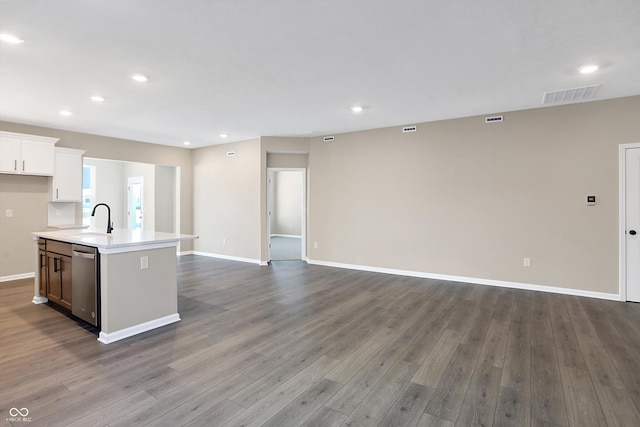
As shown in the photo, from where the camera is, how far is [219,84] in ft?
12.5

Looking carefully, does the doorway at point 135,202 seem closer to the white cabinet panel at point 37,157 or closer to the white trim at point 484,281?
the white cabinet panel at point 37,157

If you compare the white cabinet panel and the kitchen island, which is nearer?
the kitchen island

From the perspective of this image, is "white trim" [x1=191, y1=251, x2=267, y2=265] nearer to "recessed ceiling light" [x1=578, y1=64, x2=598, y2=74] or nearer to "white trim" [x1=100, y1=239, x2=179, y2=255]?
"white trim" [x1=100, y1=239, x2=179, y2=255]

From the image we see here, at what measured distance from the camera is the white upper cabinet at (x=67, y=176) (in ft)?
19.0

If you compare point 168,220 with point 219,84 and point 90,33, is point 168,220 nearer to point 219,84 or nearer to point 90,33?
point 219,84

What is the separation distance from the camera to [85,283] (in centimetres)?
326

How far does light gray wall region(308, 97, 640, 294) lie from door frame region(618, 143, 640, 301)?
5 cm

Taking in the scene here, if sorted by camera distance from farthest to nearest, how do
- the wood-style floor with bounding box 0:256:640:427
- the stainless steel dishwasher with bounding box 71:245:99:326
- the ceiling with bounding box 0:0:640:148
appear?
1. the stainless steel dishwasher with bounding box 71:245:99:326
2. the ceiling with bounding box 0:0:640:148
3. the wood-style floor with bounding box 0:256:640:427

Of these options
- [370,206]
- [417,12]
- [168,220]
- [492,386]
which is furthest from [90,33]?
[168,220]

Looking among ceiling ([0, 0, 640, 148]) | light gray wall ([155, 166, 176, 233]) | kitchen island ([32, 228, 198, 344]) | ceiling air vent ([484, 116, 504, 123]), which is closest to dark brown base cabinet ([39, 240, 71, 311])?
kitchen island ([32, 228, 198, 344])

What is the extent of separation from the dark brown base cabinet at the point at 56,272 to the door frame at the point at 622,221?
Answer: 7021 mm

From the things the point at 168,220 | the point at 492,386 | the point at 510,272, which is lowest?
the point at 492,386

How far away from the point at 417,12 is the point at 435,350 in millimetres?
2840

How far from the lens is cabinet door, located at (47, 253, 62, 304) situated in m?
3.76
